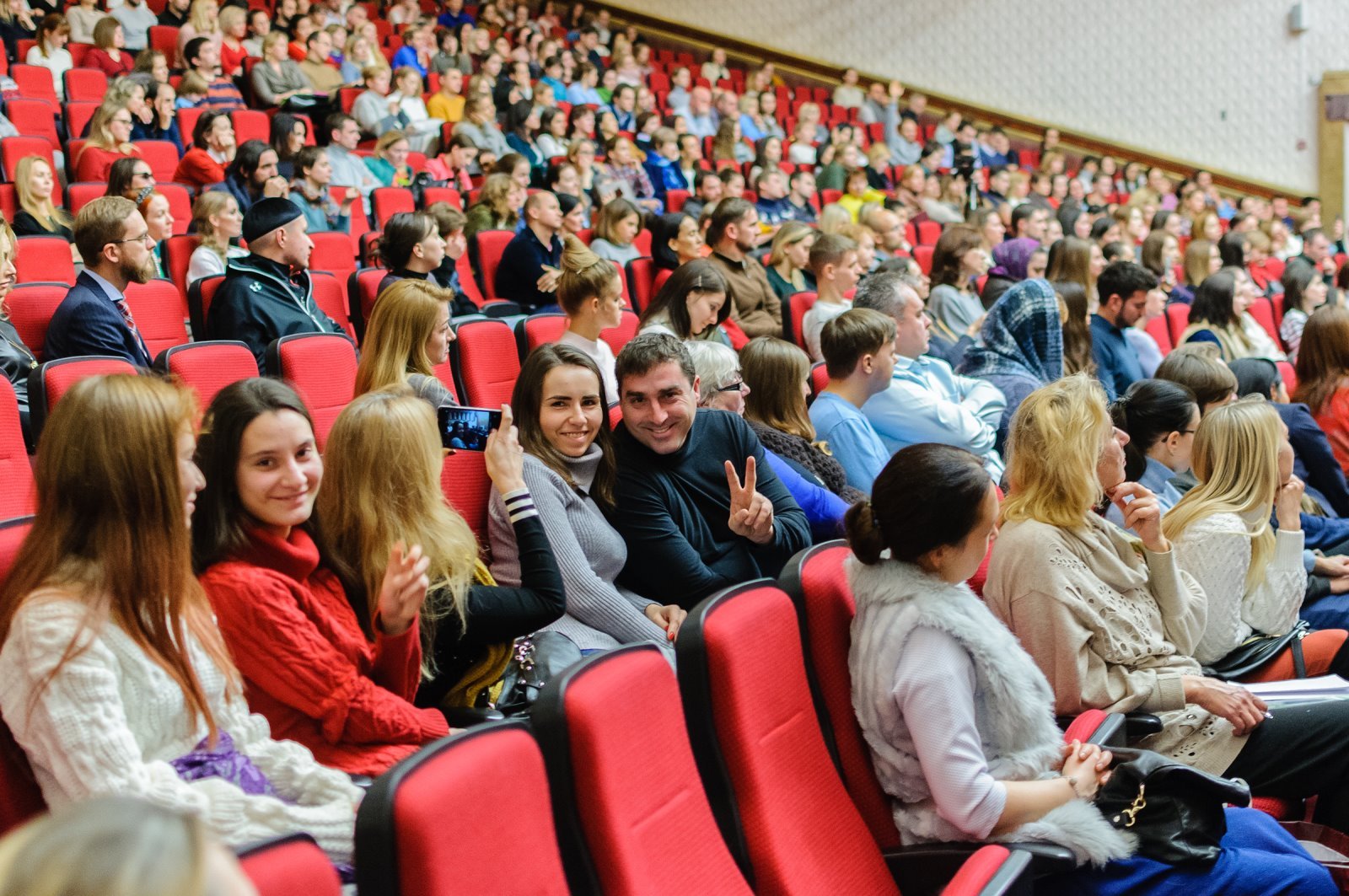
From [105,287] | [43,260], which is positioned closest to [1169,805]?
[105,287]

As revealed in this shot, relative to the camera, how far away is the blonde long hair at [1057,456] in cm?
189

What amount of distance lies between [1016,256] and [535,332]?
234 centimetres

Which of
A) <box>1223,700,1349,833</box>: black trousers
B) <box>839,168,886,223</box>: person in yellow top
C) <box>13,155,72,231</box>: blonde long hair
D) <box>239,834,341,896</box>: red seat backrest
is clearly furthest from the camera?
<box>839,168,886,223</box>: person in yellow top

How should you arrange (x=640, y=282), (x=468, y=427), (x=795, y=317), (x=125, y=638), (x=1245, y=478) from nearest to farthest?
(x=125, y=638) < (x=468, y=427) < (x=1245, y=478) < (x=795, y=317) < (x=640, y=282)

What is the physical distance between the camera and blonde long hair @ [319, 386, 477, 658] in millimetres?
1602

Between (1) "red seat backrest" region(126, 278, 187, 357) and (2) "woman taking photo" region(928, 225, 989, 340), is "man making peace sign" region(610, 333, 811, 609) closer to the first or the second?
(1) "red seat backrest" region(126, 278, 187, 357)

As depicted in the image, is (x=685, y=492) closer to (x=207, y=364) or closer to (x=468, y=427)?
(x=468, y=427)

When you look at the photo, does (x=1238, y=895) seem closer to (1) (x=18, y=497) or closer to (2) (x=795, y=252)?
(1) (x=18, y=497)

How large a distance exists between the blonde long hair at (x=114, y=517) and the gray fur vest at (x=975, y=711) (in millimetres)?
781

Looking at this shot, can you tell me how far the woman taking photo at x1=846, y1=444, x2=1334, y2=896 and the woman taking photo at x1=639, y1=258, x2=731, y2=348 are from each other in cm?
190

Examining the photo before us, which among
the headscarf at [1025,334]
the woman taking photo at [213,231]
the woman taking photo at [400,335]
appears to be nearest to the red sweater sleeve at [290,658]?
the woman taking photo at [400,335]

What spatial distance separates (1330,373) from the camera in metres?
3.52

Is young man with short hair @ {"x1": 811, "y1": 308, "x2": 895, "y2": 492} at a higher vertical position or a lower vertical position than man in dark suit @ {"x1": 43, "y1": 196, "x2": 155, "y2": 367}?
lower

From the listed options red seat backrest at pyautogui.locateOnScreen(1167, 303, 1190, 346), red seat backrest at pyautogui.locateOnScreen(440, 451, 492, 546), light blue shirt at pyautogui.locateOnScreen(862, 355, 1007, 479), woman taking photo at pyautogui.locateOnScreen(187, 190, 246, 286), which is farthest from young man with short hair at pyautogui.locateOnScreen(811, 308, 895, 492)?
red seat backrest at pyautogui.locateOnScreen(1167, 303, 1190, 346)
